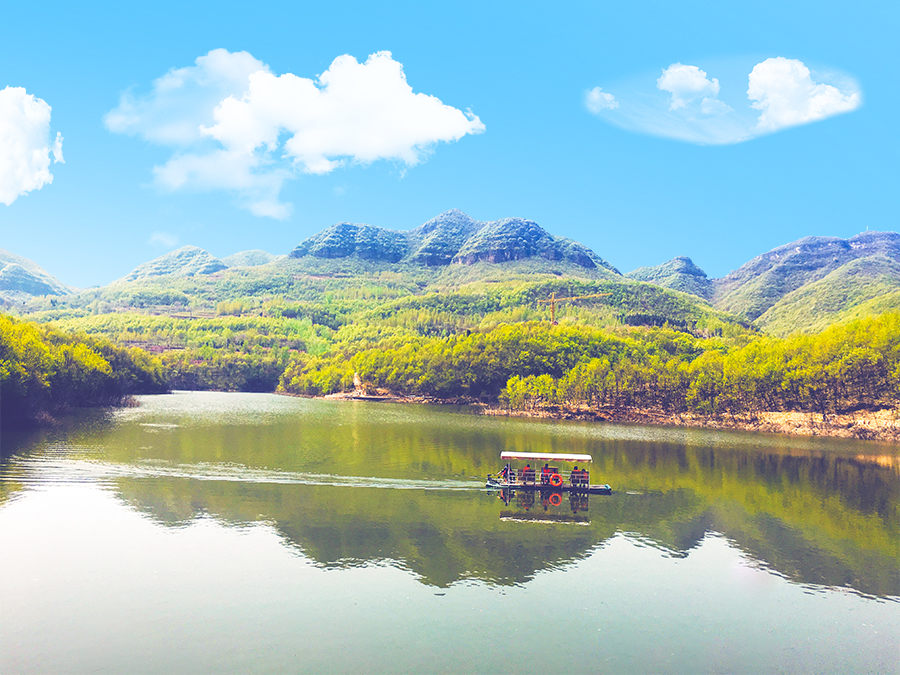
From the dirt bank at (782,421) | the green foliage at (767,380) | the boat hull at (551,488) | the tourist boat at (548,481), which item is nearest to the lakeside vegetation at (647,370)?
the green foliage at (767,380)

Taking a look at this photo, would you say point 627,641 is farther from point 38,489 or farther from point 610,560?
point 38,489

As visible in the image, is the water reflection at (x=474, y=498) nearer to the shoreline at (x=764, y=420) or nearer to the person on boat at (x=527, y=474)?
the person on boat at (x=527, y=474)

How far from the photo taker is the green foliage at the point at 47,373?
65688 mm

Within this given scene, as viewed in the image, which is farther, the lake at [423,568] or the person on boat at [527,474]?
the person on boat at [527,474]

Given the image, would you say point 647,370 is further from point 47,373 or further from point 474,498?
point 47,373

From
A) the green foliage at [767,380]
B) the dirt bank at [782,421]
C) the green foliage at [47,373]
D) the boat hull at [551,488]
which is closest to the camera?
the boat hull at [551,488]

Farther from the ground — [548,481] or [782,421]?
[782,421]

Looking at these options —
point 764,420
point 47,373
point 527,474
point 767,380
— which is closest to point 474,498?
point 527,474

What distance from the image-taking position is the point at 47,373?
74250 millimetres

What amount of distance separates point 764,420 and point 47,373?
110026 mm

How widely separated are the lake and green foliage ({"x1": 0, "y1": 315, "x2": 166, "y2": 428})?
19.0m

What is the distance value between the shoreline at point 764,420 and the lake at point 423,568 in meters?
41.3

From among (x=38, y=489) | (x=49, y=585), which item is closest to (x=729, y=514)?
(x=49, y=585)

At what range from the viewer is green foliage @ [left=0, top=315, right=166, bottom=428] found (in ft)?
216
